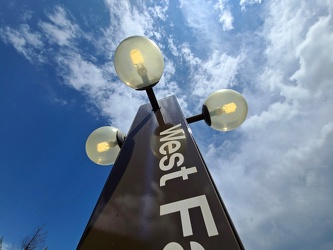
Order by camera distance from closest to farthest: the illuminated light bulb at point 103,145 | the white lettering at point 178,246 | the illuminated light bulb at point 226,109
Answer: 1. the white lettering at point 178,246
2. the illuminated light bulb at point 103,145
3. the illuminated light bulb at point 226,109

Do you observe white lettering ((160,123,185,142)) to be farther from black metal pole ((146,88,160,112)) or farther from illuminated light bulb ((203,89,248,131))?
illuminated light bulb ((203,89,248,131))

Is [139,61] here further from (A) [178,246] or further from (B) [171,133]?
(A) [178,246]

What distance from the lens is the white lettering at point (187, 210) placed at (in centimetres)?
96

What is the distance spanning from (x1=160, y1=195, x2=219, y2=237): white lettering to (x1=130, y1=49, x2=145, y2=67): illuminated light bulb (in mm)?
1400

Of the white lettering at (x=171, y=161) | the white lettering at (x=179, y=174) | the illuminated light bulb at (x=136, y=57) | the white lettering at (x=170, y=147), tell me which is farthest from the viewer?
the illuminated light bulb at (x=136, y=57)

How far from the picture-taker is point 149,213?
112cm

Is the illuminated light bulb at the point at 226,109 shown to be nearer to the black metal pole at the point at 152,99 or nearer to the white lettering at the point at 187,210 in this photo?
the black metal pole at the point at 152,99

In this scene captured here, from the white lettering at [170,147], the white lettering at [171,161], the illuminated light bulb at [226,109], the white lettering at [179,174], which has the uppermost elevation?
the illuminated light bulb at [226,109]

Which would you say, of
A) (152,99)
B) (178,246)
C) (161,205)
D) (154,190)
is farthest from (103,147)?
(178,246)

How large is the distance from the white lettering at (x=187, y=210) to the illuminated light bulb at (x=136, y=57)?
1400mm

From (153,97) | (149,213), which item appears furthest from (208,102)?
(149,213)

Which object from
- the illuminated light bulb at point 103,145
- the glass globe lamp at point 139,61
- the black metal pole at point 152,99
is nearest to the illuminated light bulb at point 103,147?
the illuminated light bulb at point 103,145

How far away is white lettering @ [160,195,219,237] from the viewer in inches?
37.8

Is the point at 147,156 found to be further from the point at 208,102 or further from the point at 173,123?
the point at 208,102
